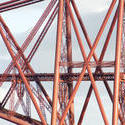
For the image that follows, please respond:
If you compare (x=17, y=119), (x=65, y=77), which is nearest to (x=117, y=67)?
(x=65, y=77)

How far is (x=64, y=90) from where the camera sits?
3156 centimetres

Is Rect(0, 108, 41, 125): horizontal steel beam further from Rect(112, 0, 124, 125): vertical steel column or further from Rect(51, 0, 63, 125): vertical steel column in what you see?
Rect(112, 0, 124, 125): vertical steel column

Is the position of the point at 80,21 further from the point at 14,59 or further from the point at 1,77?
the point at 1,77

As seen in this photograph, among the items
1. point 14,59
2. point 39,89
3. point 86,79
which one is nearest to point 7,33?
point 14,59

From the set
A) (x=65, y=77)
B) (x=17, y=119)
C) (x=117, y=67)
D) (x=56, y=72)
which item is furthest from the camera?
(x=17, y=119)

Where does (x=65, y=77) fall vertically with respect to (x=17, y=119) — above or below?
above

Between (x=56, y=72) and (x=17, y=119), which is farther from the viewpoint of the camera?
(x=17, y=119)

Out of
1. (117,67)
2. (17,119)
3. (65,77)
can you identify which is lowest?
(117,67)

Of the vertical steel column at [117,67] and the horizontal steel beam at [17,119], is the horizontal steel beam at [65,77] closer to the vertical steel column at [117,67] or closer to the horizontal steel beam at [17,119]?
the vertical steel column at [117,67]

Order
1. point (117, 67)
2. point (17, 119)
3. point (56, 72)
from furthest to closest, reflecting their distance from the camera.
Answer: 1. point (17, 119)
2. point (56, 72)
3. point (117, 67)

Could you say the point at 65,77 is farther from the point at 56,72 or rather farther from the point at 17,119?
the point at 17,119

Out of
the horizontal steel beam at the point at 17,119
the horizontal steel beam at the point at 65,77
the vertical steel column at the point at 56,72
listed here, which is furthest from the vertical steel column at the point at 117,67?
the horizontal steel beam at the point at 17,119

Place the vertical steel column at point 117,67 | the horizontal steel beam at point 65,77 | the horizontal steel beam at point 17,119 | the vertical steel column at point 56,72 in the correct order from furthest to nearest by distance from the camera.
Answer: the horizontal steel beam at point 17,119
the horizontal steel beam at point 65,77
the vertical steel column at point 56,72
the vertical steel column at point 117,67

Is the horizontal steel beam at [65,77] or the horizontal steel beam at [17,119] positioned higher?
the horizontal steel beam at [65,77]
